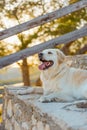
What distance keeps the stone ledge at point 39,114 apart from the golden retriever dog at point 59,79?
155 millimetres

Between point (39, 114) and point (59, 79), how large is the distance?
45 cm

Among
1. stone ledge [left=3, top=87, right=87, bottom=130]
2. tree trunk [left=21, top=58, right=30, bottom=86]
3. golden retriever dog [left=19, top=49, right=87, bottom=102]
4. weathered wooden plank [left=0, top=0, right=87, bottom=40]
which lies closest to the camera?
stone ledge [left=3, top=87, right=87, bottom=130]

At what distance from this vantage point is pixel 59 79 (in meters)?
3.24

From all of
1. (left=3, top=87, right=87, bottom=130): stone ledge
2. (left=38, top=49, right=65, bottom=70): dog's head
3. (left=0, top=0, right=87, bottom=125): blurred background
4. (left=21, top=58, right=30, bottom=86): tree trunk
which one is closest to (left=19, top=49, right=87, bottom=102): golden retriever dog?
(left=38, top=49, right=65, bottom=70): dog's head

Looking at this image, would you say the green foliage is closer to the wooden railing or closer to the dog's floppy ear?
the wooden railing

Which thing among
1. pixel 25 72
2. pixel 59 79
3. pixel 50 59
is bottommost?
pixel 59 79

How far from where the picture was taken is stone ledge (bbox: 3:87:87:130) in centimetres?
241

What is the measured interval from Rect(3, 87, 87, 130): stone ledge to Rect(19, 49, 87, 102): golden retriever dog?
155 mm

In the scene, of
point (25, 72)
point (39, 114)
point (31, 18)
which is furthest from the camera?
point (25, 72)


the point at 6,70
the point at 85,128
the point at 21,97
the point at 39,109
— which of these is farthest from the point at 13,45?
the point at 85,128

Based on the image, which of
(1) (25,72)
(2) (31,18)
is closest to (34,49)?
(2) (31,18)

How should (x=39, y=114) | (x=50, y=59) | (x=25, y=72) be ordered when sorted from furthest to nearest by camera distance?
(x=25, y=72) → (x=50, y=59) → (x=39, y=114)

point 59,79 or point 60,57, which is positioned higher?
point 60,57

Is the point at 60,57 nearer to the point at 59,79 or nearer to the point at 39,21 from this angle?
the point at 59,79
